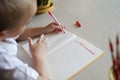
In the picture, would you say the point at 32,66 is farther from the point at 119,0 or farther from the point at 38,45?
the point at 119,0

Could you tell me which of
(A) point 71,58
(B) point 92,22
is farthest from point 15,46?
(B) point 92,22

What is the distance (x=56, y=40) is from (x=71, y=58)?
12 centimetres

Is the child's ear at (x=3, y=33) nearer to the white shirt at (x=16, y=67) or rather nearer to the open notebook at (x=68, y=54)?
the white shirt at (x=16, y=67)

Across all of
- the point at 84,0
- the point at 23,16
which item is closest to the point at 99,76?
the point at 23,16

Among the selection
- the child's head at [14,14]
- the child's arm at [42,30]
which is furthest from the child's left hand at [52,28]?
the child's head at [14,14]

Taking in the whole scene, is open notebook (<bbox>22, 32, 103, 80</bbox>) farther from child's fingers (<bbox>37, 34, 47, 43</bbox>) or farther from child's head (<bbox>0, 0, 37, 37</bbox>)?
child's head (<bbox>0, 0, 37, 37</bbox>)

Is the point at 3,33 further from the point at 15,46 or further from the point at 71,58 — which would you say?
the point at 71,58

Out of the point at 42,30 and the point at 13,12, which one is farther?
the point at 42,30

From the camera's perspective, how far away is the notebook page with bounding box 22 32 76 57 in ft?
2.97

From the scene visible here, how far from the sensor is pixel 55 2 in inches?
47.1

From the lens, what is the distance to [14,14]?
0.68m

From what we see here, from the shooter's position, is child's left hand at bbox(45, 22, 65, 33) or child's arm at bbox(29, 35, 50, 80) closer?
child's arm at bbox(29, 35, 50, 80)

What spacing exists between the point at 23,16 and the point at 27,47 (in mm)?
231

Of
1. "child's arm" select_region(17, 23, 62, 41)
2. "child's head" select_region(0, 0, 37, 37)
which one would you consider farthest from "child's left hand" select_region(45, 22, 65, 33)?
"child's head" select_region(0, 0, 37, 37)
